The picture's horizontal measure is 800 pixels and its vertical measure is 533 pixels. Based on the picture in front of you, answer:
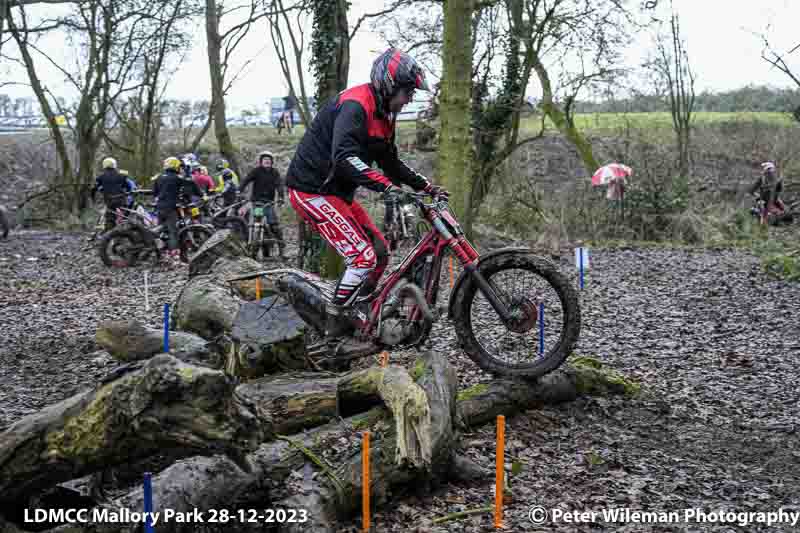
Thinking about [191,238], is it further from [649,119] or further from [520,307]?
[649,119]

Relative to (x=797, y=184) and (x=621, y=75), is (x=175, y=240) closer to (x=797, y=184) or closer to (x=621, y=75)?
(x=621, y=75)

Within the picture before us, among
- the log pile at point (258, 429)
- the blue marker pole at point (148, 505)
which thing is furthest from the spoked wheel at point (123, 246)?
the blue marker pole at point (148, 505)

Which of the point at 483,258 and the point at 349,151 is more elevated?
the point at 349,151

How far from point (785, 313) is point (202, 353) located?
6689mm

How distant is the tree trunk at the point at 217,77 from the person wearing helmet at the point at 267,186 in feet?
31.1

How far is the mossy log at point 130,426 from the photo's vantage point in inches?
124

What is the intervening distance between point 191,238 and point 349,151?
34.4 feet

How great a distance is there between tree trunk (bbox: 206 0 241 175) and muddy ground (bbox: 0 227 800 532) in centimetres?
1355

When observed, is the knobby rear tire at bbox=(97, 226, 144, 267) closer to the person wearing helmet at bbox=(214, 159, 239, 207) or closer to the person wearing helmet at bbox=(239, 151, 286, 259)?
the person wearing helmet at bbox=(239, 151, 286, 259)

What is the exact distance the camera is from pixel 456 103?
1238 centimetres

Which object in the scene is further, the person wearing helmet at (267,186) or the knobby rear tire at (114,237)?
the person wearing helmet at (267,186)

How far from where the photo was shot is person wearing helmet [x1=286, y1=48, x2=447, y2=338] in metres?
5.33

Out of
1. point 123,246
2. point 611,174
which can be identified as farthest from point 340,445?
point 611,174

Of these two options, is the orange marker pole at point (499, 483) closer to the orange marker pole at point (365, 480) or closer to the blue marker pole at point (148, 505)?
the orange marker pole at point (365, 480)
